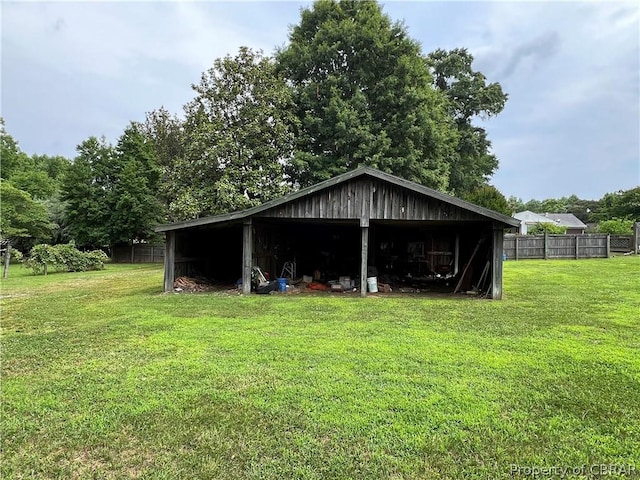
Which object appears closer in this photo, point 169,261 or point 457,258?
point 169,261

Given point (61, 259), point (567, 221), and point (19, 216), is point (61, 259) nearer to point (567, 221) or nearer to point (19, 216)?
point (19, 216)

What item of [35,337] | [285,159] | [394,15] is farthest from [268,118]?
[35,337]

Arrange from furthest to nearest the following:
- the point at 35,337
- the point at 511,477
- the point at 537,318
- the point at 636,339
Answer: the point at 537,318, the point at 35,337, the point at 636,339, the point at 511,477

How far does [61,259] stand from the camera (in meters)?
18.8

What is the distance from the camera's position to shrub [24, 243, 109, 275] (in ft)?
58.1

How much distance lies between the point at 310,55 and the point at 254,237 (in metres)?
13.9

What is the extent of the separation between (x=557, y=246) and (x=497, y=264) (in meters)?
16.0

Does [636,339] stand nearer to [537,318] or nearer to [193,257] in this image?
[537,318]

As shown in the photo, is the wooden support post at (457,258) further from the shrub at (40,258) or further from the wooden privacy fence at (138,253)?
the wooden privacy fence at (138,253)

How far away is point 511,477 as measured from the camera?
8.62ft

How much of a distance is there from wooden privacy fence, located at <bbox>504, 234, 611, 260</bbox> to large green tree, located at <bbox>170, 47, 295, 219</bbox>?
13827 mm

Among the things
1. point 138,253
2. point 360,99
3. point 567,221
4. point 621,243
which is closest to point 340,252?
point 360,99

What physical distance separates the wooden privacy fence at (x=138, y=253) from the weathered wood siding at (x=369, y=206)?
1973 cm

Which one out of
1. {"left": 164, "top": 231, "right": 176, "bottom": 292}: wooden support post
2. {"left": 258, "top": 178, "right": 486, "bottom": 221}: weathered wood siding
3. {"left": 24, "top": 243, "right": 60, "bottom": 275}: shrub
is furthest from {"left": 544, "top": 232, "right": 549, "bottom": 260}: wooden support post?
{"left": 24, "top": 243, "right": 60, "bottom": 275}: shrub
